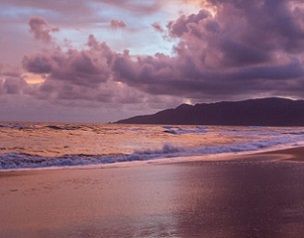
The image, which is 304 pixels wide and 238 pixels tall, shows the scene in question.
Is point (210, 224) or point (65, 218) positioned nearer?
point (210, 224)

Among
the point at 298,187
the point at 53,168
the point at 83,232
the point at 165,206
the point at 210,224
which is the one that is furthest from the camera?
the point at 53,168

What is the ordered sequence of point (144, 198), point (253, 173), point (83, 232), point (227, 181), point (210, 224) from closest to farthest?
point (83, 232), point (210, 224), point (144, 198), point (227, 181), point (253, 173)

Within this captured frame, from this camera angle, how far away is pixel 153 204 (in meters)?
9.96

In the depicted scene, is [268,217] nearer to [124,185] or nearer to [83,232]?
[83,232]

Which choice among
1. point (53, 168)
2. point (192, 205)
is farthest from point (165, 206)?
point (53, 168)

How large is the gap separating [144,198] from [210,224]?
2.98 metres

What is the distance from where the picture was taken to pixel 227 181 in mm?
13445

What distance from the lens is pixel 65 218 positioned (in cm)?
862

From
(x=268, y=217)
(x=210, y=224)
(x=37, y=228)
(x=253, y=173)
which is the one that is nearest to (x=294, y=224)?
(x=268, y=217)

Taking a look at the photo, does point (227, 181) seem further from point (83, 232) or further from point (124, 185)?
point (83, 232)

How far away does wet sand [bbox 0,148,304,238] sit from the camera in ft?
25.4

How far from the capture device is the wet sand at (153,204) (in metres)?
7.74

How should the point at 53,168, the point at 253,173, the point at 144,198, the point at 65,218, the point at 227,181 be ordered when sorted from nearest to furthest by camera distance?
the point at 65,218
the point at 144,198
the point at 227,181
the point at 253,173
the point at 53,168

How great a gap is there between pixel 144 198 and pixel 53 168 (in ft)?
27.1
